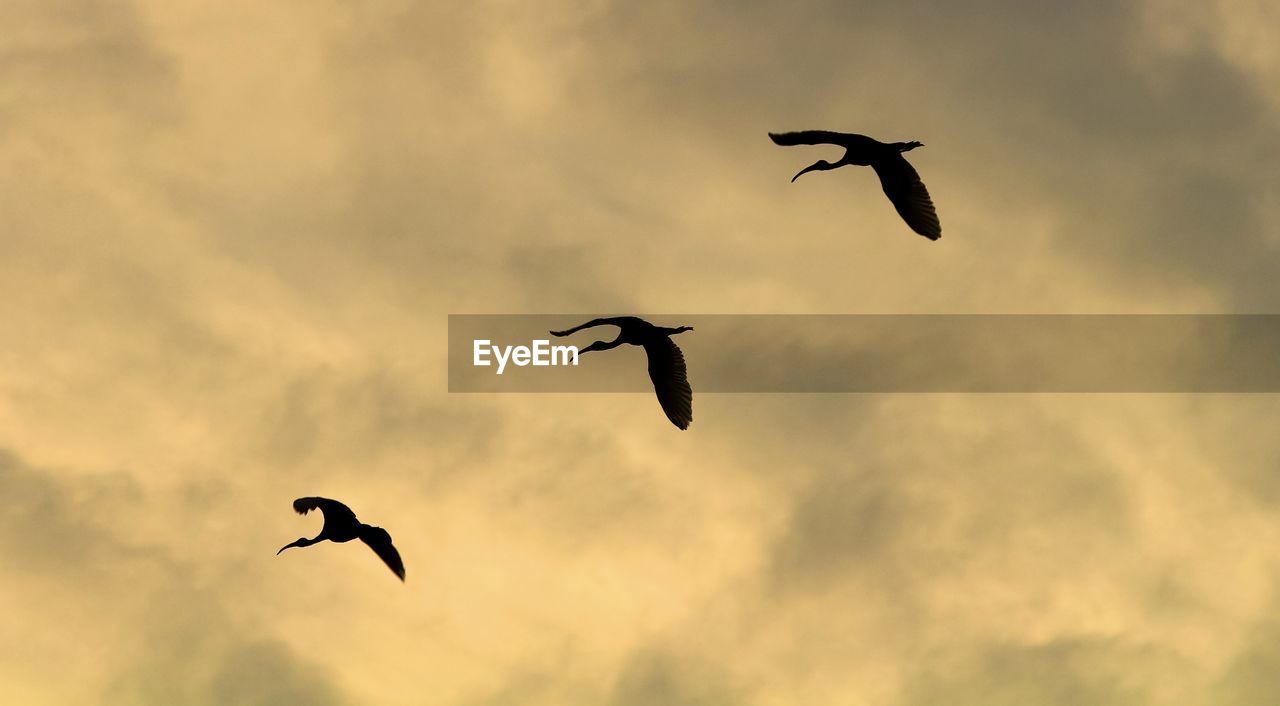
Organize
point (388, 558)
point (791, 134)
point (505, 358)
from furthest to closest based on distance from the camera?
1. point (505, 358)
2. point (388, 558)
3. point (791, 134)

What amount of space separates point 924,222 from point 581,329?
23.6ft

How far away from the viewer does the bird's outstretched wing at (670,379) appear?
121 feet

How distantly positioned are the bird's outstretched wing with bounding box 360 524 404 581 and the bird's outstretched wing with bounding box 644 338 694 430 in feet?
23.0

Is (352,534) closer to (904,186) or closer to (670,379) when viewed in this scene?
(670,379)

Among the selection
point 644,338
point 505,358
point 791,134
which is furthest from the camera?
point 505,358

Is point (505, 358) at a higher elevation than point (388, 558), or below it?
higher

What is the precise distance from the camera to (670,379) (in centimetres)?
3703

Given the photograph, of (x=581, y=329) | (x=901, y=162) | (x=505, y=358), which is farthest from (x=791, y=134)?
(x=505, y=358)

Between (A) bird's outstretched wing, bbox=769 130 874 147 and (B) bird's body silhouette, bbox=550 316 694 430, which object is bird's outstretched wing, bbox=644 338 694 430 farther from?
(A) bird's outstretched wing, bbox=769 130 874 147

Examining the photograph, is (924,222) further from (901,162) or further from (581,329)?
(581,329)

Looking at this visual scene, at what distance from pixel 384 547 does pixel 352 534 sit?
799 mm

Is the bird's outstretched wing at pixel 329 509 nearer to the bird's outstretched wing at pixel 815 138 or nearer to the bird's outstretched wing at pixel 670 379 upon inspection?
the bird's outstretched wing at pixel 670 379

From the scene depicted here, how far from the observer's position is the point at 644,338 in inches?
1459

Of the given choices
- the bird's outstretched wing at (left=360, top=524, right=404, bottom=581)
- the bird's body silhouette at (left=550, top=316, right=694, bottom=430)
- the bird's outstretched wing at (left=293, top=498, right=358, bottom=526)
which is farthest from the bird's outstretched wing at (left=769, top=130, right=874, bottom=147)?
the bird's outstretched wing at (left=360, top=524, right=404, bottom=581)
